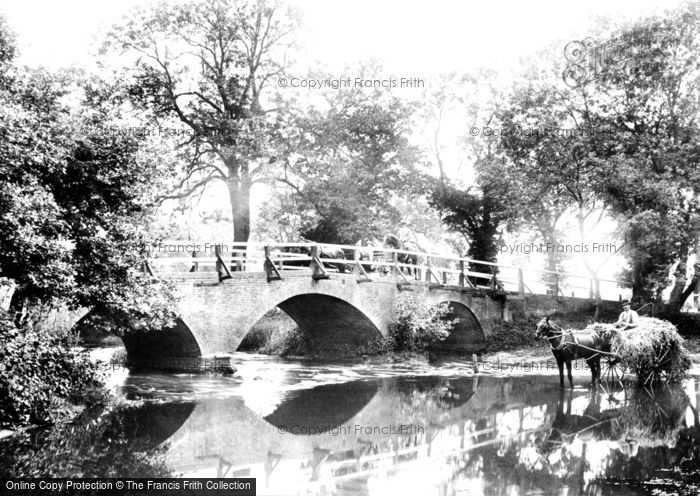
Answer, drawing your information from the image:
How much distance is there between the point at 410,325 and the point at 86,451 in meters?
14.9

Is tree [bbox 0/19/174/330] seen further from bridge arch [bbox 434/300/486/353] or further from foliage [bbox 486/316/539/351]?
foliage [bbox 486/316/539/351]

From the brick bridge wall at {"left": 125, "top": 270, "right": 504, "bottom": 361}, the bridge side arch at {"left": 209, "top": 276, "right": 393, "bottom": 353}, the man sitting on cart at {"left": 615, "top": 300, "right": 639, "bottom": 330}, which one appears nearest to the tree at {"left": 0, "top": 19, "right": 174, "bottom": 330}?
the brick bridge wall at {"left": 125, "top": 270, "right": 504, "bottom": 361}

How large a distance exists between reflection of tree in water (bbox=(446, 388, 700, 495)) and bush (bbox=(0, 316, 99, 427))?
6377 millimetres

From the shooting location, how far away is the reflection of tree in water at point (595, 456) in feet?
26.8

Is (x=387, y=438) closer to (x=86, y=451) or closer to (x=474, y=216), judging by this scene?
(x=86, y=451)

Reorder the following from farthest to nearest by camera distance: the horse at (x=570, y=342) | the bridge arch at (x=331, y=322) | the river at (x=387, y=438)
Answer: the bridge arch at (x=331, y=322)
the horse at (x=570, y=342)
the river at (x=387, y=438)

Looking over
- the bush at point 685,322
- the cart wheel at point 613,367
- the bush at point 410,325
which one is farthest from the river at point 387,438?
the bush at point 685,322

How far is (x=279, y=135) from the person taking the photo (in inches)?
1014

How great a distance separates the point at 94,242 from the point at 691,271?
22.8m

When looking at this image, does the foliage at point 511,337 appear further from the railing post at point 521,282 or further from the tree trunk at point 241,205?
the tree trunk at point 241,205

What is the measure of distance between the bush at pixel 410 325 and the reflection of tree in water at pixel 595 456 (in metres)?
10.3

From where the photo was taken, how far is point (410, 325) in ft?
76.3

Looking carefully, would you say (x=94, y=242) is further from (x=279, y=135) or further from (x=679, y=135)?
(x=679, y=135)

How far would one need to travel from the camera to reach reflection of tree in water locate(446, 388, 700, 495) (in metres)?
8.16
